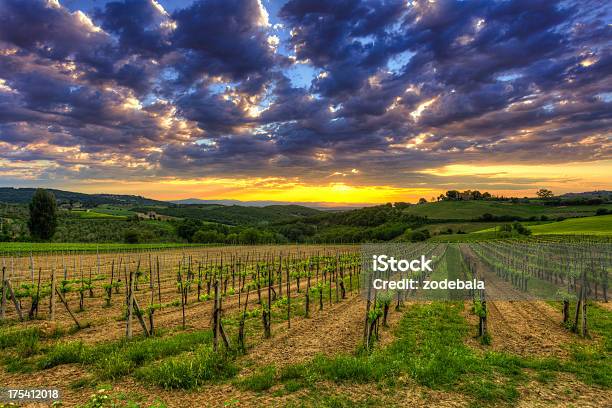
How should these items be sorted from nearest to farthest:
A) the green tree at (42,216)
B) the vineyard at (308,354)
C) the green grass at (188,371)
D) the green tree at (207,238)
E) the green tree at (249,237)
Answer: the vineyard at (308,354), the green grass at (188,371), the green tree at (42,216), the green tree at (249,237), the green tree at (207,238)

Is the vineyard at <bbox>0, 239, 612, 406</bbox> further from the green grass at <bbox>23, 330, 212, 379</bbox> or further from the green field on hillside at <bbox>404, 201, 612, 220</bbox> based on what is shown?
the green field on hillside at <bbox>404, 201, 612, 220</bbox>

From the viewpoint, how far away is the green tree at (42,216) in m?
88.6

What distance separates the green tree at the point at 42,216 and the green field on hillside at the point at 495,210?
115105 millimetres

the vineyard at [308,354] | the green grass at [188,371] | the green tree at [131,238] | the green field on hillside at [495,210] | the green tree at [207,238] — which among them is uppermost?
the green field on hillside at [495,210]

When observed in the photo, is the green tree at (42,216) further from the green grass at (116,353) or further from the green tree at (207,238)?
the green grass at (116,353)

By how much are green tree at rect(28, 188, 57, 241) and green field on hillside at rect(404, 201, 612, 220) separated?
11510cm

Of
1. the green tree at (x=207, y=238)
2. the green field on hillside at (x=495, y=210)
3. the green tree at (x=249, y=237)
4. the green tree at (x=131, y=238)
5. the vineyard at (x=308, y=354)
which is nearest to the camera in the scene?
the vineyard at (x=308, y=354)

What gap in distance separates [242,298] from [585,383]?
16063 mm

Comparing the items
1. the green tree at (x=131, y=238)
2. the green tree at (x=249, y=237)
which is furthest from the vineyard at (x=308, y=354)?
the green tree at (x=249, y=237)

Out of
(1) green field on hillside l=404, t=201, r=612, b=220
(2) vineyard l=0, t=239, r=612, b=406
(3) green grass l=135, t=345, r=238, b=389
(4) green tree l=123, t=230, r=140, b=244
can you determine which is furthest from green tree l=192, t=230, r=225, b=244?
(3) green grass l=135, t=345, r=238, b=389

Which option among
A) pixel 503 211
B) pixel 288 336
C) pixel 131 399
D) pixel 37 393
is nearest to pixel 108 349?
pixel 37 393

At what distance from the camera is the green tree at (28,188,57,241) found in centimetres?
8862

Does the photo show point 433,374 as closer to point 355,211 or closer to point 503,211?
point 503,211

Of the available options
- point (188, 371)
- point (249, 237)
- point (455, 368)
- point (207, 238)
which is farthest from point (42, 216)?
point (455, 368)
